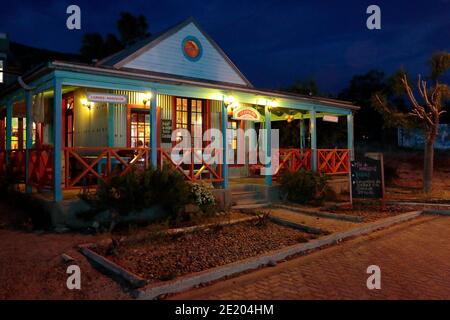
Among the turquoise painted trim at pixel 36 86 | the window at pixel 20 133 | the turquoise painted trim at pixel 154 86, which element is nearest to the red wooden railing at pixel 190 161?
the turquoise painted trim at pixel 154 86

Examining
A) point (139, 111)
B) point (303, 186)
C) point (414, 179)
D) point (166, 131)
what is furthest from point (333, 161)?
point (414, 179)

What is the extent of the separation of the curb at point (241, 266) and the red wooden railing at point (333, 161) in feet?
17.3

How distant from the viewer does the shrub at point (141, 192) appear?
7793mm

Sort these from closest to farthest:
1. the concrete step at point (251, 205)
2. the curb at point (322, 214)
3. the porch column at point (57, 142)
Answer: the porch column at point (57, 142), the curb at point (322, 214), the concrete step at point (251, 205)

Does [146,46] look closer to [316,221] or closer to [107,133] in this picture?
[107,133]

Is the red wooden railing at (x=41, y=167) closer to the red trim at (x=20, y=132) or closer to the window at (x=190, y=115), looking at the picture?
the window at (x=190, y=115)

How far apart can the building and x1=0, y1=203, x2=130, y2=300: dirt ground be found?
4.81 feet

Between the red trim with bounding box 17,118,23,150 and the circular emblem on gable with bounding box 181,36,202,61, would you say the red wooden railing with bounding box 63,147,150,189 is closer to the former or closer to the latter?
the red trim with bounding box 17,118,23,150

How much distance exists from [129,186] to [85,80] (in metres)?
2.56

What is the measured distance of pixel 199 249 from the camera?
6883 millimetres

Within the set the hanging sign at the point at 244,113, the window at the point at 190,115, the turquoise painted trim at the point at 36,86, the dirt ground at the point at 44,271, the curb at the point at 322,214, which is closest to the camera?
the dirt ground at the point at 44,271

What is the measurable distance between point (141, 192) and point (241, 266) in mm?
2911

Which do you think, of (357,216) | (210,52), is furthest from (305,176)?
(210,52)
